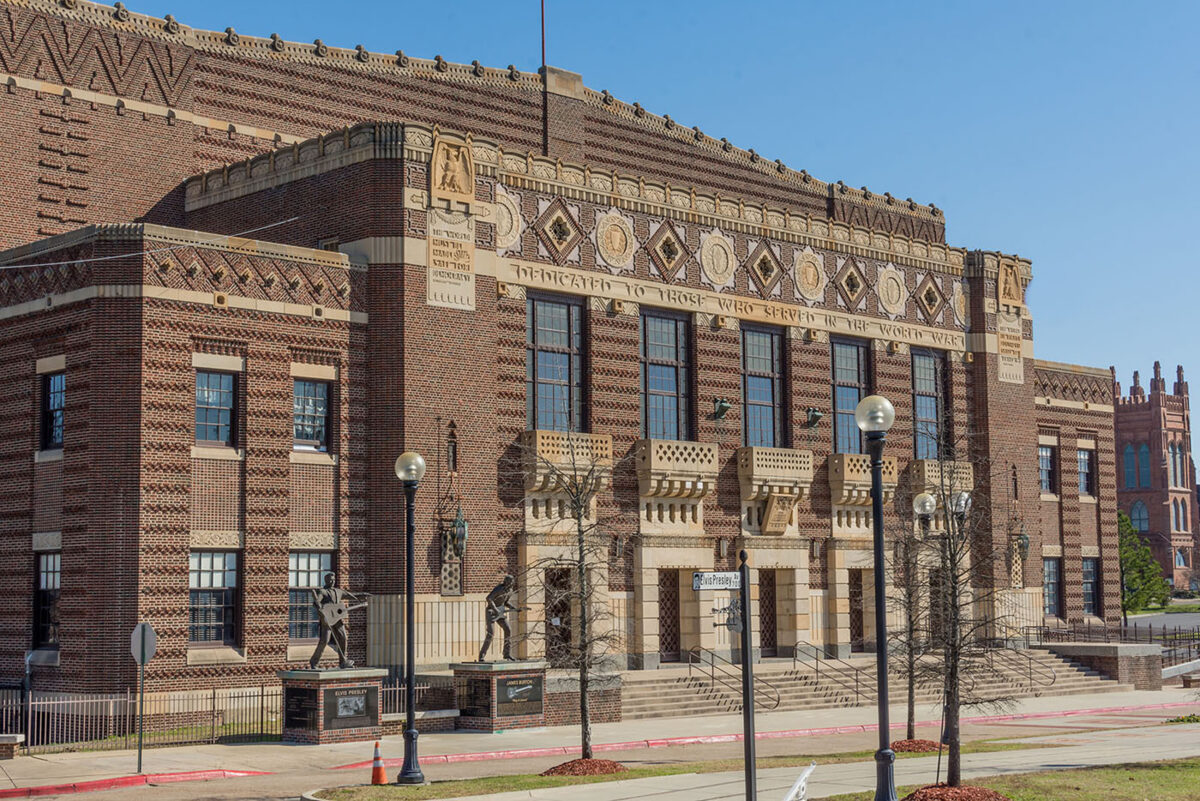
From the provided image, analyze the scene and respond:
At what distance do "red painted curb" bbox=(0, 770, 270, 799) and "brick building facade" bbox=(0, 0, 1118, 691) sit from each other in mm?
7332

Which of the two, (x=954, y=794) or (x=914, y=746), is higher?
(x=954, y=794)

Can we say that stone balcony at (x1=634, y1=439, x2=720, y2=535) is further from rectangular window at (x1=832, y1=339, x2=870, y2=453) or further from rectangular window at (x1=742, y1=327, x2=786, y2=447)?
rectangular window at (x1=832, y1=339, x2=870, y2=453)

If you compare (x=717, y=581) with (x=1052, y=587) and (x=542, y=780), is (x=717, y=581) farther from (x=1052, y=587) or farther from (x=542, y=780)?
(x=1052, y=587)

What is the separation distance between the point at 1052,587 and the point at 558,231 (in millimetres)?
27919

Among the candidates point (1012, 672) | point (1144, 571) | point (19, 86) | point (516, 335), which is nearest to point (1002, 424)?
point (1012, 672)

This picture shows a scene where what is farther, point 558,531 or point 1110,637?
point 1110,637

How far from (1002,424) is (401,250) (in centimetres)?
2584

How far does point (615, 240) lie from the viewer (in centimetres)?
4353

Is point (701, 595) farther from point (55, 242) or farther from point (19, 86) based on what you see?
point (19, 86)

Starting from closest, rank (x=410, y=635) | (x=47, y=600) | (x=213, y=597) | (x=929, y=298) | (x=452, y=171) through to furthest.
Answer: (x=410, y=635) → (x=213, y=597) → (x=47, y=600) → (x=452, y=171) → (x=929, y=298)

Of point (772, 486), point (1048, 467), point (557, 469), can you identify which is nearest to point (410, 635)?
point (557, 469)

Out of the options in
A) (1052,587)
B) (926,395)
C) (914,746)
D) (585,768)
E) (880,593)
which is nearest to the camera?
(880,593)

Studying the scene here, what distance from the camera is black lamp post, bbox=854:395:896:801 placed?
17812 millimetres

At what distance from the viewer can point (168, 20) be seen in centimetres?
4459
